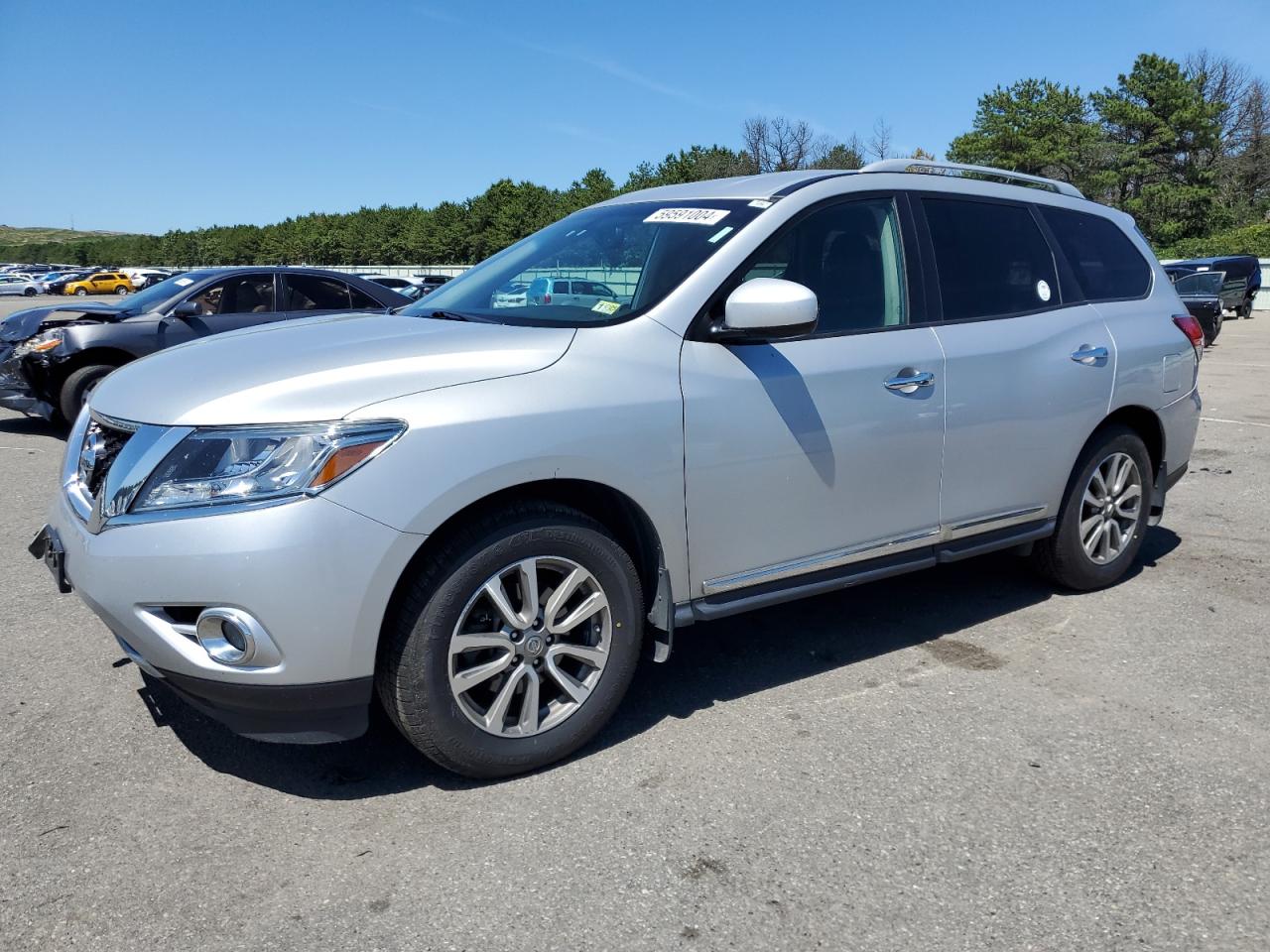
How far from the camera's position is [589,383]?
10.2ft

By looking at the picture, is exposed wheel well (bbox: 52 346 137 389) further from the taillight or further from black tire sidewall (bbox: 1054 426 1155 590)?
the taillight

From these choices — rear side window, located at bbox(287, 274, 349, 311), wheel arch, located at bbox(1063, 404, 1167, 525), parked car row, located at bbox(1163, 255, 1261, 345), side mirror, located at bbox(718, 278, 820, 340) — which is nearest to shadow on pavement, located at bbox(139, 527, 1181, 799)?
wheel arch, located at bbox(1063, 404, 1167, 525)

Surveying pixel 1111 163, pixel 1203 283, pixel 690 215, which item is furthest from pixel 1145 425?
pixel 1111 163

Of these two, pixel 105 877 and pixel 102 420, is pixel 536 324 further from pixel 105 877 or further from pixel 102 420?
pixel 105 877

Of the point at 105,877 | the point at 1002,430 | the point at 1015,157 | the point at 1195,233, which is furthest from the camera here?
the point at 1015,157

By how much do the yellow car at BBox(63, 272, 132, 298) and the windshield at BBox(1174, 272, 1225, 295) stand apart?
5625cm

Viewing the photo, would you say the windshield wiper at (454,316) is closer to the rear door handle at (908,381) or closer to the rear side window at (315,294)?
the rear door handle at (908,381)

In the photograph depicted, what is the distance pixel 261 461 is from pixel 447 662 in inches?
29.5

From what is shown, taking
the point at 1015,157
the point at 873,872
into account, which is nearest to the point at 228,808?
the point at 873,872

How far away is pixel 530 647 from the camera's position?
3.09 m

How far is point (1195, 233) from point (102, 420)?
6084 centimetres

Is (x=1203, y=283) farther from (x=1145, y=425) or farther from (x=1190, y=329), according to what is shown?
(x=1145, y=425)

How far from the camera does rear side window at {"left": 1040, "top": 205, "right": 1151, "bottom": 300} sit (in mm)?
4766

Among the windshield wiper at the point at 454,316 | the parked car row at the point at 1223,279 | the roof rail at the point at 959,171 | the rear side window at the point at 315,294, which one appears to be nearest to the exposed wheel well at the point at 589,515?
the windshield wiper at the point at 454,316
